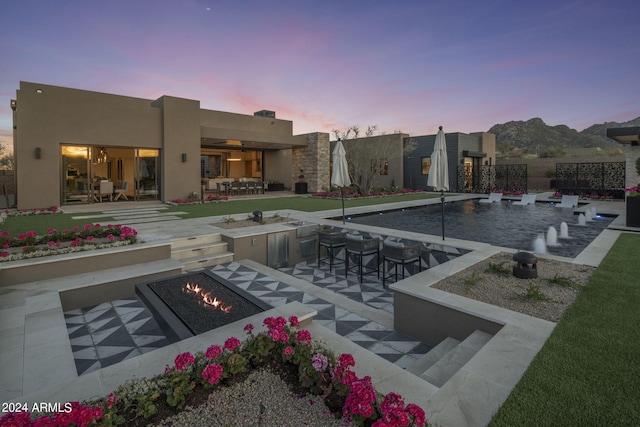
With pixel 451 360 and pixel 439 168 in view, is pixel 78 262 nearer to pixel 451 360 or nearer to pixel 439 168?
pixel 451 360

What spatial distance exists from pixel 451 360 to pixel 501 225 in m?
7.98

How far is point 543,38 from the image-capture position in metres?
13.9

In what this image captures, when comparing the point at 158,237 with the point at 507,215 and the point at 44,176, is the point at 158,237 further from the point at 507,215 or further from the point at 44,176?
the point at 507,215

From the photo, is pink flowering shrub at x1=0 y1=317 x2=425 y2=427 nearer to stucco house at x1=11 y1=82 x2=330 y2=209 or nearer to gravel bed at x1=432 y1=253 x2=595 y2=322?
gravel bed at x1=432 y1=253 x2=595 y2=322

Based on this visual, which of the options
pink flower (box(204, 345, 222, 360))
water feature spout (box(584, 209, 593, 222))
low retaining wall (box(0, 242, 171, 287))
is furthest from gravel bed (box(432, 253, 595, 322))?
water feature spout (box(584, 209, 593, 222))

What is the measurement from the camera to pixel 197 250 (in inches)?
275

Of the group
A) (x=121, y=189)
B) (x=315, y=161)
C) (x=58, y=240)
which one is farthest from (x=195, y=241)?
(x=315, y=161)

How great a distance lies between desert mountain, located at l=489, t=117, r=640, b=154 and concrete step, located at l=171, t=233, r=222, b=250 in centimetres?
5129

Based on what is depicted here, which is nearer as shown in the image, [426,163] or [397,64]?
[397,64]

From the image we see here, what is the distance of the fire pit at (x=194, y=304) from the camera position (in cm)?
340

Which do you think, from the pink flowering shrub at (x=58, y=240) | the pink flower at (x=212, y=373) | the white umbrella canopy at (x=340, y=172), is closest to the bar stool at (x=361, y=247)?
the white umbrella canopy at (x=340, y=172)

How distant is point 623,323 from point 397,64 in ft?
47.6

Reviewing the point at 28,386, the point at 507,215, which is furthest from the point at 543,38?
the point at 28,386

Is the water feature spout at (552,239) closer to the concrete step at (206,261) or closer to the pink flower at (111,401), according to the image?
the concrete step at (206,261)
